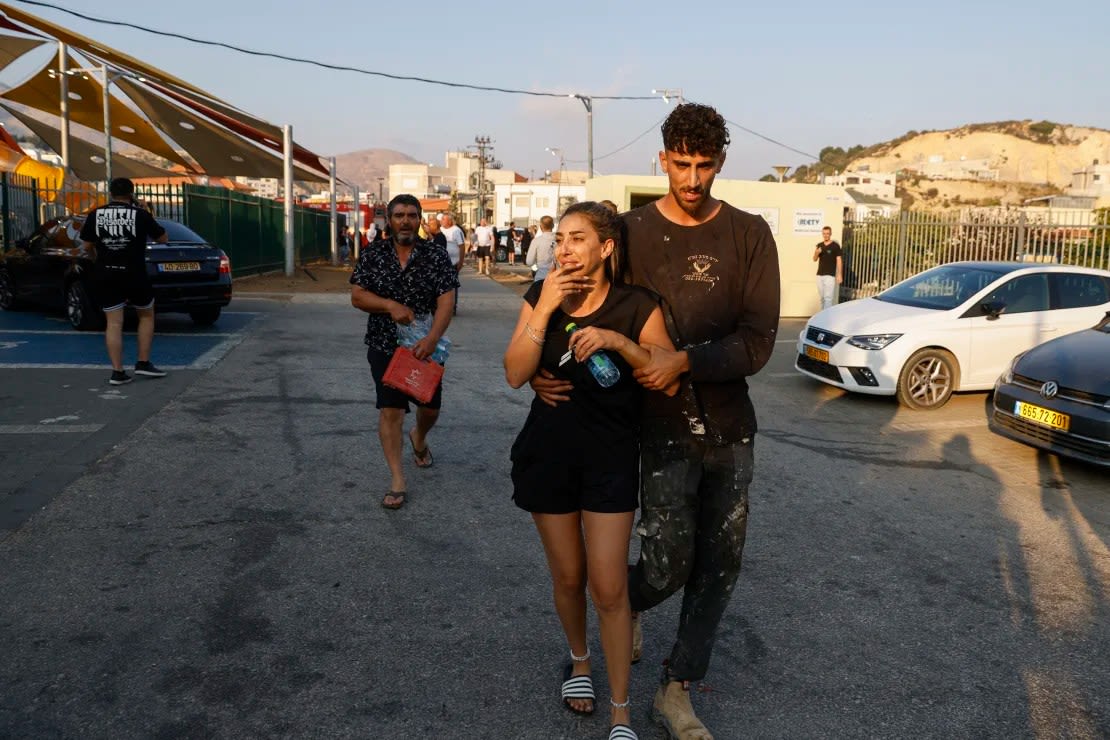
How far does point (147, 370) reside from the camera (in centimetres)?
915

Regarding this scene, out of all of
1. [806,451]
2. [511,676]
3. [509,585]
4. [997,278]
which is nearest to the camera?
[511,676]

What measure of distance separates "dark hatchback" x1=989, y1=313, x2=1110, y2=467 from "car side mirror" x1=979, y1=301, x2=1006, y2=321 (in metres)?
1.75

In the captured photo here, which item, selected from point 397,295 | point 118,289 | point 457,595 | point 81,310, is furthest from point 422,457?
point 81,310

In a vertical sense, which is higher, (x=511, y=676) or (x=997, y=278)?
(x=997, y=278)

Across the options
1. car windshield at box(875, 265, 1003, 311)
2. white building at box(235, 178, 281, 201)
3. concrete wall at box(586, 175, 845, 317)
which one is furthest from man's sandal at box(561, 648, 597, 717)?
white building at box(235, 178, 281, 201)

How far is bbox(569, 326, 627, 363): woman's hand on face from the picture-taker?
105 inches

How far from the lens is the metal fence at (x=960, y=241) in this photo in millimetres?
15867

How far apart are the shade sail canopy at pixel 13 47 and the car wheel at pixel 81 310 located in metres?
11.6

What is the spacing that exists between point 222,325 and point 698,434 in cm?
1239

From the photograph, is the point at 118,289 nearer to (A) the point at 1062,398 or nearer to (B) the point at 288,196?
(A) the point at 1062,398

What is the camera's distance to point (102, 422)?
288 inches

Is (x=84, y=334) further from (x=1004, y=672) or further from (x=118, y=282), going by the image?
(x=1004, y=672)

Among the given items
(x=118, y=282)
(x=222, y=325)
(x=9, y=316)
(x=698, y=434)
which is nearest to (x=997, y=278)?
(x=698, y=434)

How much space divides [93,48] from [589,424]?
20.4 m
